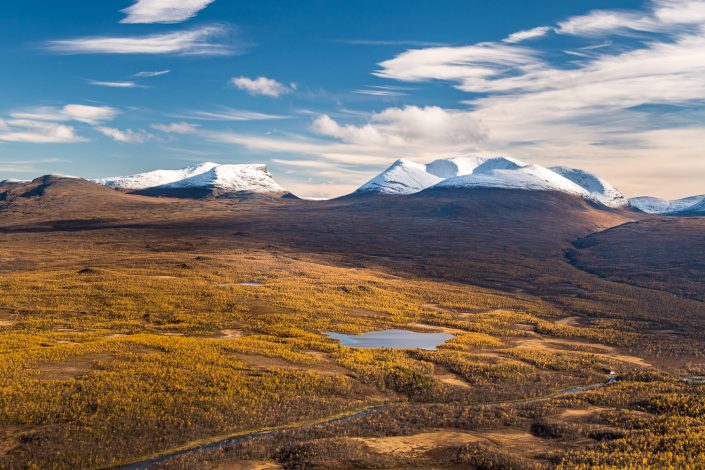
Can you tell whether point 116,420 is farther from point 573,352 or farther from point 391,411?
point 573,352

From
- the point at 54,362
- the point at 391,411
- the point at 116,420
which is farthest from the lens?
the point at 54,362

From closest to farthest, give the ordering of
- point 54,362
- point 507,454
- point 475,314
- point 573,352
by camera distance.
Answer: point 507,454 < point 54,362 < point 573,352 < point 475,314

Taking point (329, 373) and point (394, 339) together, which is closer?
point (329, 373)

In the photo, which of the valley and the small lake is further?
the small lake

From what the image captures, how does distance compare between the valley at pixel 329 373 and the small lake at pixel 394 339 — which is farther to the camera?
the small lake at pixel 394 339

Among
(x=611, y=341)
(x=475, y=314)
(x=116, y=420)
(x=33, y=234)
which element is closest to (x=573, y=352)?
(x=611, y=341)

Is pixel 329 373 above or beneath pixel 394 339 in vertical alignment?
above

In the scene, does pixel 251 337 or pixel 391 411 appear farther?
pixel 251 337

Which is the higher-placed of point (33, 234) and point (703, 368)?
point (33, 234)
